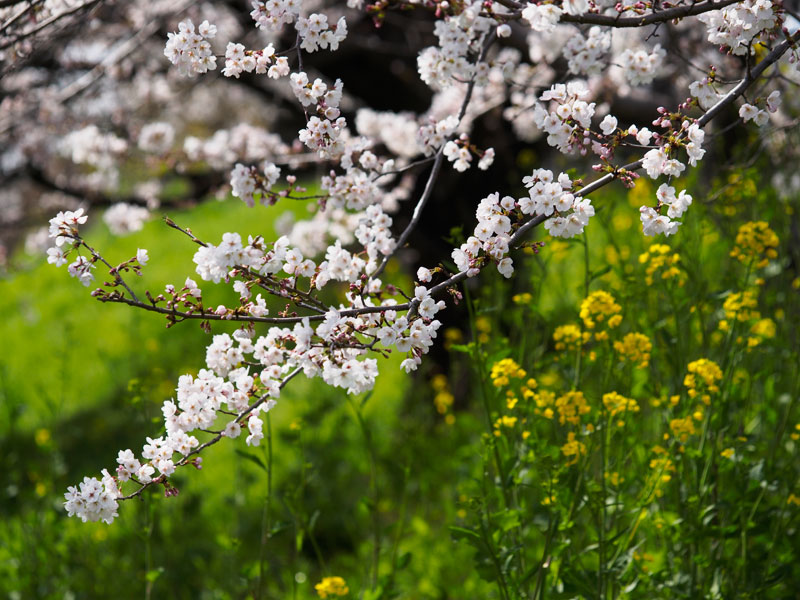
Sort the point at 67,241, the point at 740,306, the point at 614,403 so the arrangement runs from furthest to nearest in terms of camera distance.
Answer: the point at 740,306, the point at 614,403, the point at 67,241

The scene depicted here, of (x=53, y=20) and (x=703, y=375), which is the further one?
(x=53, y=20)

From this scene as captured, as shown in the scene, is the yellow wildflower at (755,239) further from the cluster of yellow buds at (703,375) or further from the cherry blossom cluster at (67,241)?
the cherry blossom cluster at (67,241)

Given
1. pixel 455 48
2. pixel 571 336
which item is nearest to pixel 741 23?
pixel 455 48

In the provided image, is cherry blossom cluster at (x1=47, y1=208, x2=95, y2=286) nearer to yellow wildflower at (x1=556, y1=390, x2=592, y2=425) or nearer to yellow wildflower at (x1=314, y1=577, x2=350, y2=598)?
yellow wildflower at (x1=314, y1=577, x2=350, y2=598)

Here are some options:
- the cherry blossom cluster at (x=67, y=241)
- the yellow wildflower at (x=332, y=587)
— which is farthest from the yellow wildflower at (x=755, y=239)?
the cherry blossom cluster at (x=67, y=241)

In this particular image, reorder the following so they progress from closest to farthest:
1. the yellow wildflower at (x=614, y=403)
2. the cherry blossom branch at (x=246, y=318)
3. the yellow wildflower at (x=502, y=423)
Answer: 1. the cherry blossom branch at (x=246, y=318)
2. the yellow wildflower at (x=614, y=403)
3. the yellow wildflower at (x=502, y=423)

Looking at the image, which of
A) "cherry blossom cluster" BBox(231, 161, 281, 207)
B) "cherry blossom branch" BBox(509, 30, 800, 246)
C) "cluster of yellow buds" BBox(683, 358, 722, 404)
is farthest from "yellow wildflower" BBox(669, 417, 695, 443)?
"cherry blossom cluster" BBox(231, 161, 281, 207)

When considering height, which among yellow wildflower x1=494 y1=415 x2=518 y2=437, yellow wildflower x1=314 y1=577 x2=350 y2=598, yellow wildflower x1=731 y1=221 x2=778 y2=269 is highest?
yellow wildflower x1=731 y1=221 x2=778 y2=269

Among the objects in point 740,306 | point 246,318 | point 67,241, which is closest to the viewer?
point 246,318

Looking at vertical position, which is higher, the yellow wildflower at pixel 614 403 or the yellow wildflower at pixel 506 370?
the yellow wildflower at pixel 506 370

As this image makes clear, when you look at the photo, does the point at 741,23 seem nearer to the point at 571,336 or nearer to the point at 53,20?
the point at 571,336

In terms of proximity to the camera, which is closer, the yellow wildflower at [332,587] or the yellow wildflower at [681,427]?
the yellow wildflower at [681,427]

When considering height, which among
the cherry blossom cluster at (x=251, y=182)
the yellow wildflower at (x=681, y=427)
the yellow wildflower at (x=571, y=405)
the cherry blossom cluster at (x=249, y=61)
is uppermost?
the cherry blossom cluster at (x=249, y=61)

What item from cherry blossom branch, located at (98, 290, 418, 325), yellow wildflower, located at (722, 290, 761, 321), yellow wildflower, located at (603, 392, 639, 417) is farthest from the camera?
yellow wildflower, located at (722, 290, 761, 321)
